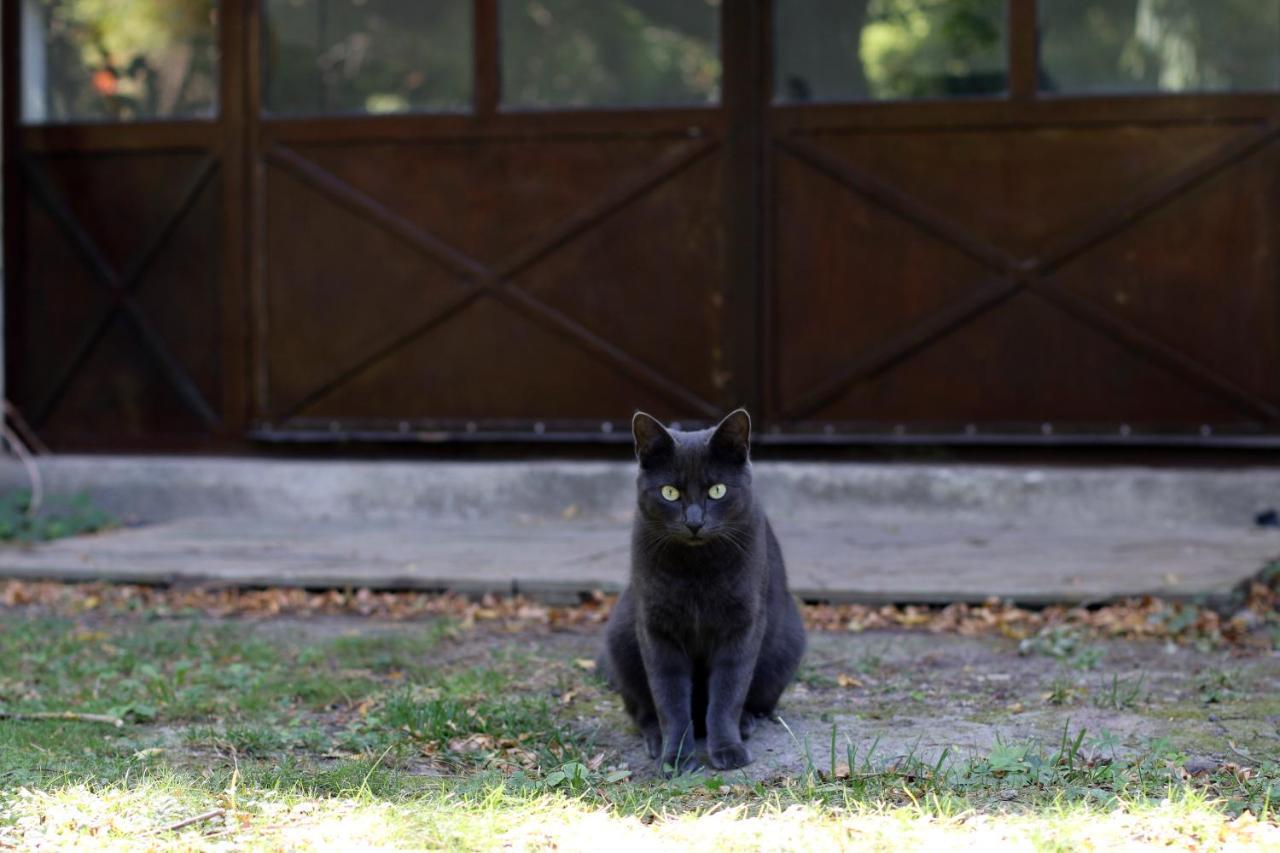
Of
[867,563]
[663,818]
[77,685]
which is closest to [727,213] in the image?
[867,563]

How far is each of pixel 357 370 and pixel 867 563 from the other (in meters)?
3.21

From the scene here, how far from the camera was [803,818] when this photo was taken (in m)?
3.38

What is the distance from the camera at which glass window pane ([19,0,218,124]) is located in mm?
8719

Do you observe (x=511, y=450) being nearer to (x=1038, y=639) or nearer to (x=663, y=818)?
(x=1038, y=639)

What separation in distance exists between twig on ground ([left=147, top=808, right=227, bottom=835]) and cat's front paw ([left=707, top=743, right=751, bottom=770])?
46.3 inches

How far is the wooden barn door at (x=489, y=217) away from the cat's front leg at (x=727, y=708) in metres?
4.20

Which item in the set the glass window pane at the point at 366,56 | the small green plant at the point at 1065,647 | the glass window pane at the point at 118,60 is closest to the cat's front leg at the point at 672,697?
the small green plant at the point at 1065,647

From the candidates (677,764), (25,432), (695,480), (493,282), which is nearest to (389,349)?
(493,282)

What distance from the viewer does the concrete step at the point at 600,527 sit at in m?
6.50

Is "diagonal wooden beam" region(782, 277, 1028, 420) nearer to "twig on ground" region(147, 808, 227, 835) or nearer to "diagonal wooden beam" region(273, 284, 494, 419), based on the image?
"diagonal wooden beam" region(273, 284, 494, 419)

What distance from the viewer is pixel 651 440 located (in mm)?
4086

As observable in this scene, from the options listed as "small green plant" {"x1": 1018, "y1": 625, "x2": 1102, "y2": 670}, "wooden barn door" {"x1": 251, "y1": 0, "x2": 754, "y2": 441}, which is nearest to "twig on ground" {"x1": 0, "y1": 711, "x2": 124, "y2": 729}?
"small green plant" {"x1": 1018, "y1": 625, "x2": 1102, "y2": 670}

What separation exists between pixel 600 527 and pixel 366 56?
9.25 feet

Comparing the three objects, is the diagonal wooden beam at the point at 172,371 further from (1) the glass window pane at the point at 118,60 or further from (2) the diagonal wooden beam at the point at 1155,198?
(2) the diagonal wooden beam at the point at 1155,198
